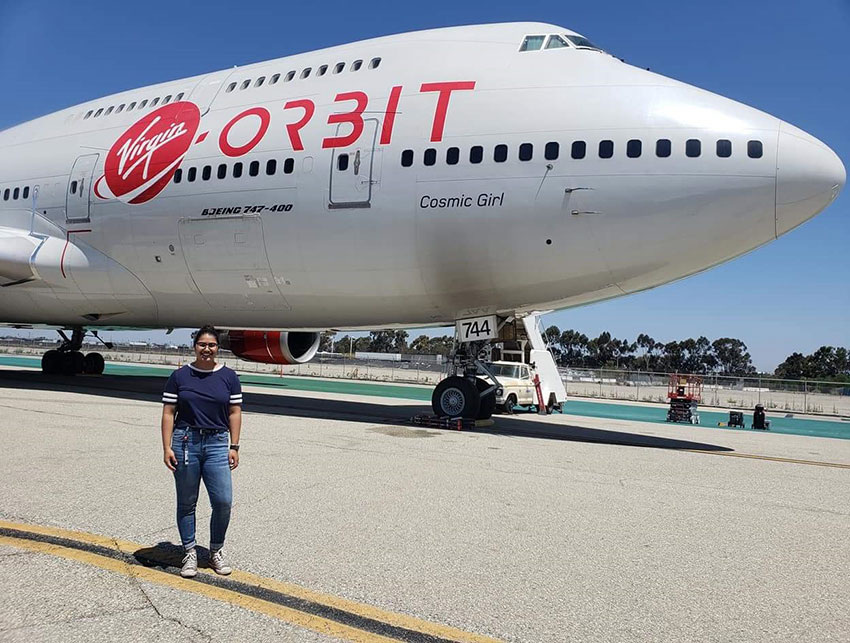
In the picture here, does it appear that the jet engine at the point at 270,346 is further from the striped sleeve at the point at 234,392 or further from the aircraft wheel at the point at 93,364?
the striped sleeve at the point at 234,392

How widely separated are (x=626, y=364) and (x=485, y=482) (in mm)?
128449

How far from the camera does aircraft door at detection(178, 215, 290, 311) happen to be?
44.4ft

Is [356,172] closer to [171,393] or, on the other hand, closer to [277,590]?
[171,393]

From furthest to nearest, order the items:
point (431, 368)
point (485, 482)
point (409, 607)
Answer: point (431, 368) < point (485, 482) < point (409, 607)

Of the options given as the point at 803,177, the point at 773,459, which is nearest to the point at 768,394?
the point at 773,459

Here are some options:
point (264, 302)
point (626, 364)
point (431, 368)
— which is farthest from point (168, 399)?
point (626, 364)

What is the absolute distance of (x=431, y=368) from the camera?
4806 centimetres

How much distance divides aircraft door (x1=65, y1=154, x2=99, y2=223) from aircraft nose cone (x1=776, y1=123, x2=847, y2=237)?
1406 centimetres

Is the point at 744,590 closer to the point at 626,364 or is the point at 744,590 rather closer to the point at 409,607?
the point at 409,607

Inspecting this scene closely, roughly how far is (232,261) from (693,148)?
28.9 ft

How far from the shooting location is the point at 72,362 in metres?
23.6

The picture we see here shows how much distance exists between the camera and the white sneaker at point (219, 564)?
421 cm

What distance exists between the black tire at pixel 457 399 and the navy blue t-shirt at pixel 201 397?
340 inches

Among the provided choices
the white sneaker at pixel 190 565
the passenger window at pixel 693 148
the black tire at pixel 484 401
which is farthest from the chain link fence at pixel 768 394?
the white sneaker at pixel 190 565
